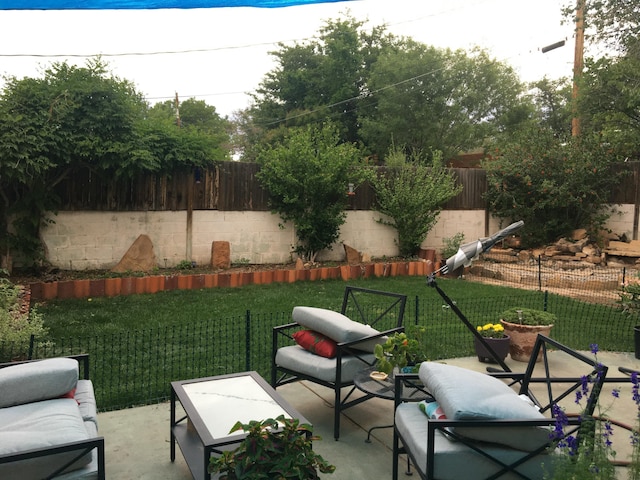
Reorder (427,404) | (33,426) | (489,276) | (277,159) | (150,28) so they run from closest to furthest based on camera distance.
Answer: (33,426) < (427,404) < (150,28) < (277,159) < (489,276)

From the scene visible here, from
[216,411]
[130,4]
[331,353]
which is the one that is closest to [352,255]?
[331,353]

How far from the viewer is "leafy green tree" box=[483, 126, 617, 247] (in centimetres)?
1219

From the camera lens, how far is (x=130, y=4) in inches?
147

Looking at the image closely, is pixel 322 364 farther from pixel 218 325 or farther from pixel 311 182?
pixel 311 182

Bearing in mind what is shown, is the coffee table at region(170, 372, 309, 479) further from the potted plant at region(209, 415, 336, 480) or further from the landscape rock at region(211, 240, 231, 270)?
the landscape rock at region(211, 240, 231, 270)

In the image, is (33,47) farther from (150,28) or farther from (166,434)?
(166,434)

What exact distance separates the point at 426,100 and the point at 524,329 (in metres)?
18.0

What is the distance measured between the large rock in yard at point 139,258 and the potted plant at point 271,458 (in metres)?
7.53

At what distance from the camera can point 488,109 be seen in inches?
980

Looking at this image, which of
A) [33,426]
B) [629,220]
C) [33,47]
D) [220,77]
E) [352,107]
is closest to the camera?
[33,426]

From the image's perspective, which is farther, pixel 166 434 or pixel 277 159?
pixel 277 159

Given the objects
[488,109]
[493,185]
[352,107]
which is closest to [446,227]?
Answer: [493,185]

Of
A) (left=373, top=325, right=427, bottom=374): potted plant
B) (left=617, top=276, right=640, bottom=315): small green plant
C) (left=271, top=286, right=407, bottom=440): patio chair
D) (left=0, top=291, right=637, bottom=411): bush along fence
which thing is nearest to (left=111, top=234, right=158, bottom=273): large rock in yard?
(left=0, top=291, right=637, bottom=411): bush along fence

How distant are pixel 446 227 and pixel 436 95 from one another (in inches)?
438
